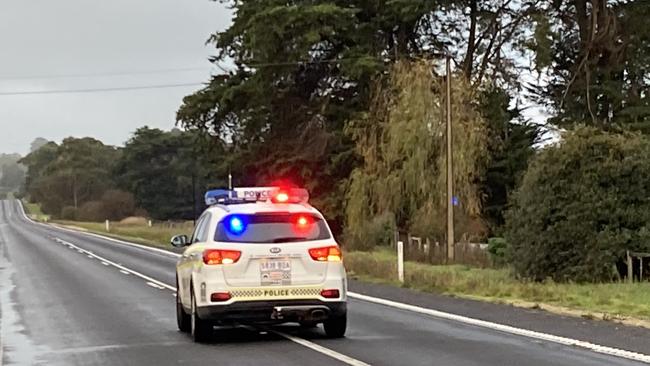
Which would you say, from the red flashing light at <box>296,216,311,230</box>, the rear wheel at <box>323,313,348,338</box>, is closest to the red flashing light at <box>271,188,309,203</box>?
the red flashing light at <box>296,216,311,230</box>

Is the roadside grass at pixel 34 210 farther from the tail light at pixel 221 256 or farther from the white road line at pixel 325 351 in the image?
the tail light at pixel 221 256

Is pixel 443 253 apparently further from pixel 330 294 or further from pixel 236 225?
pixel 236 225

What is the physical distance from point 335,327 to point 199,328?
1710mm

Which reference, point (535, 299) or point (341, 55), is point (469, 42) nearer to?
point (341, 55)

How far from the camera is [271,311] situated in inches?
510

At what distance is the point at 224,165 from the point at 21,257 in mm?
14347

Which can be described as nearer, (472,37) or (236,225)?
(236,225)

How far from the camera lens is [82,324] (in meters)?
16.6

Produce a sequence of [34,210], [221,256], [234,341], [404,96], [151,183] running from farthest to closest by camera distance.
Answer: [34,210] < [151,183] < [404,96] < [234,341] < [221,256]

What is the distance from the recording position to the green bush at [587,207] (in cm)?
2450

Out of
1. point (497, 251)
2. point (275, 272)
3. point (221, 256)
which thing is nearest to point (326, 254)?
point (275, 272)

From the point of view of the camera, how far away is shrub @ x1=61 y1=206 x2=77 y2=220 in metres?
146

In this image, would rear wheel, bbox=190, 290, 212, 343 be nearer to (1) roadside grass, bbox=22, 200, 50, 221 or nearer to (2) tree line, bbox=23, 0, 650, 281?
(2) tree line, bbox=23, 0, 650, 281

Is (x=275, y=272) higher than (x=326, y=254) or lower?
lower
